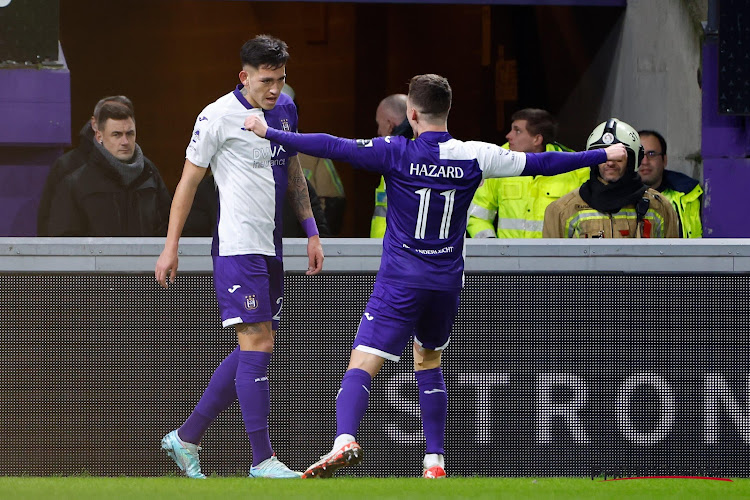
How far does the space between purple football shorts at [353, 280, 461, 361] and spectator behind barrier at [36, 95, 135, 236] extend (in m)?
3.02

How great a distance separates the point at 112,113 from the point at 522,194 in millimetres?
2775

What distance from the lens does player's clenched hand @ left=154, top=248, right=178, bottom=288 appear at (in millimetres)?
6918

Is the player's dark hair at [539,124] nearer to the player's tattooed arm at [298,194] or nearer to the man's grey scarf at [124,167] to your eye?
the man's grey scarf at [124,167]

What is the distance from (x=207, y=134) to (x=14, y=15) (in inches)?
165

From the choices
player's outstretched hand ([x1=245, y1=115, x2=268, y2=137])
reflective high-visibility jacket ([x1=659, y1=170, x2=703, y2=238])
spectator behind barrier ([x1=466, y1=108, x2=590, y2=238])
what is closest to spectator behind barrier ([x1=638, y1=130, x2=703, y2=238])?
reflective high-visibility jacket ([x1=659, y1=170, x2=703, y2=238])

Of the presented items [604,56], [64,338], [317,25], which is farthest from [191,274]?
[317,25]

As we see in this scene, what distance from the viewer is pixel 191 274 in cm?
734

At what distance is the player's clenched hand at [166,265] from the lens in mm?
6918

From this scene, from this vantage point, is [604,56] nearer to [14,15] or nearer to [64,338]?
[14,15]

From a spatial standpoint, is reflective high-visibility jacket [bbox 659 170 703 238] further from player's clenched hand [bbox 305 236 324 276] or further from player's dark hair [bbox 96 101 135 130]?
player's dark hair [bbox 96 101 135 130]

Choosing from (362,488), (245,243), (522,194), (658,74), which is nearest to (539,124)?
(522,194)

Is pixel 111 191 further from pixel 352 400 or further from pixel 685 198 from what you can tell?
pixel 685 198

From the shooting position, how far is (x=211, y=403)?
714 centimetres

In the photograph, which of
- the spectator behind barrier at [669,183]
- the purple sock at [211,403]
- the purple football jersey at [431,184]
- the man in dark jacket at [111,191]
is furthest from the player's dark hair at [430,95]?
the spectator behind barrier at [669,183]
